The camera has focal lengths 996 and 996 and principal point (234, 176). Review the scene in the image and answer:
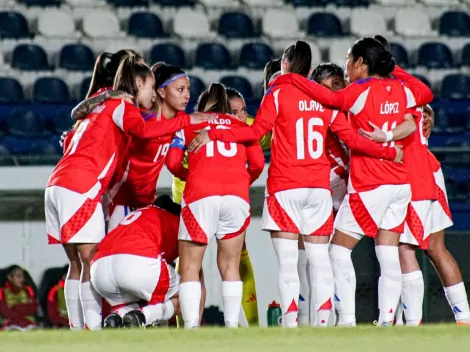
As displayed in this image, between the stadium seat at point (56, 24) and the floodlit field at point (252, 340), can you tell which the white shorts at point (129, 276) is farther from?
the stadium seat at point (56, 24)

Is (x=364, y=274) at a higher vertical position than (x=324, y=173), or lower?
lower

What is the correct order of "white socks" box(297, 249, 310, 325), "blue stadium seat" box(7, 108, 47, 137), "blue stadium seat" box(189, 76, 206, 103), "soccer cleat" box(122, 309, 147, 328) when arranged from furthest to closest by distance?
"blue stadium seat" box(189, 76, 206, 103) → "blue stadium seat" box(7, 108, 47, 137) → "white socks" box(297, 249, 310, 325) → "soccer cleat" box(122, 309, 147, 328)

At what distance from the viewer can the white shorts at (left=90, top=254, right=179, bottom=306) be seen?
5246 mm

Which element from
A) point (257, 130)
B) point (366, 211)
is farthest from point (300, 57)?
point (366, 211)

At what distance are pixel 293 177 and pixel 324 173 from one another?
7.9 inches

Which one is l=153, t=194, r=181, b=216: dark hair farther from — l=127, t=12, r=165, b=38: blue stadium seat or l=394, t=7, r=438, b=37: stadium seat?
l=394, t=7, r=438, b=37: stadium seat

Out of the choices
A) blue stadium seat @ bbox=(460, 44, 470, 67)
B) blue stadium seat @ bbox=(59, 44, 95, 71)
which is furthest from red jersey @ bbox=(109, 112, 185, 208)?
blue stadium seat @ bbox=(460, 44, 470, 67)

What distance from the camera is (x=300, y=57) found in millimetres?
5719

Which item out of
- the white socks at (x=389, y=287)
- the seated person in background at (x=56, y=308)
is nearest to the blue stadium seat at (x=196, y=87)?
the seated person in background at (x=56, y=308)

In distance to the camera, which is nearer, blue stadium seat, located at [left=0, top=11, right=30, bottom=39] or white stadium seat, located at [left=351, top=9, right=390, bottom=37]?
blue stadium seat, located at [left=0, top=11, right=30, bottom=39]

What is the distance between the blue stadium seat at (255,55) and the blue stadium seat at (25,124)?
2.33 m

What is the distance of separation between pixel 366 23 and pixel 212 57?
1.90m

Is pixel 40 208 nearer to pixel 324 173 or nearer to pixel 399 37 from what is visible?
pixel 324 173

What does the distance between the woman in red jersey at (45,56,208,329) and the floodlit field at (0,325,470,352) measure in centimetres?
117
